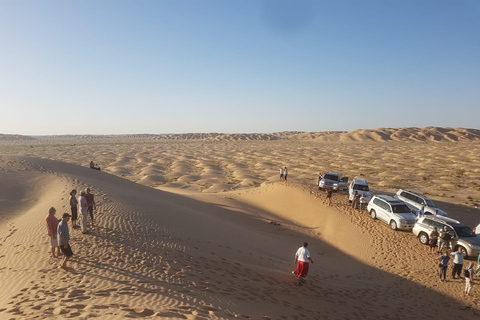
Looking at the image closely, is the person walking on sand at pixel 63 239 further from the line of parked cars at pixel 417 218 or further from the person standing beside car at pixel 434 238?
the line of parked cars at pixel 417 218

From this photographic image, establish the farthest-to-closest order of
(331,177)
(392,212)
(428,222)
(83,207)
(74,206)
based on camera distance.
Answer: (331,177) < (392,212) < (428,222) < (74,206) < (83,207)

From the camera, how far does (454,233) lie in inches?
536

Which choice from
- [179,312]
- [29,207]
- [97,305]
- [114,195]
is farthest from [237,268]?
[29,207]

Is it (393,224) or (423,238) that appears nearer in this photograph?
(423,238)

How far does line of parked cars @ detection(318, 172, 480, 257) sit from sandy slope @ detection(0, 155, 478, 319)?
63 centimetres

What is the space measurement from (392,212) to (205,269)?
1221 cm

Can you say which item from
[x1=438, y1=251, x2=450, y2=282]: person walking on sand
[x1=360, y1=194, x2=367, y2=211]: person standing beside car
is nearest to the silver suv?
[x1=438, y1=251, x2=450, y2=282]: person walking on sand

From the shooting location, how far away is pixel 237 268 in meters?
10.1

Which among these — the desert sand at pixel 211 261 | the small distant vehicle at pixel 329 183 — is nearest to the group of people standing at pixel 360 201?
the desert sand at pixel 211 261

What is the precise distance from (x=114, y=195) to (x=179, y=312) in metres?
12.3

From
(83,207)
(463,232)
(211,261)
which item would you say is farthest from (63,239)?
(463,232)

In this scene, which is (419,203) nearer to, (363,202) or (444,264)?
(363,202)

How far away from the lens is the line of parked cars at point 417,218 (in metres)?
13.5

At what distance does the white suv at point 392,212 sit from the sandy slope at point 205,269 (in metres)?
0.53
